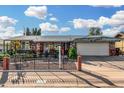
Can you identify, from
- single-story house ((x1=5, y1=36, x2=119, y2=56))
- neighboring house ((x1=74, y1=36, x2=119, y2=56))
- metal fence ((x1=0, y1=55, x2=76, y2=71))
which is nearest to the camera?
metal fence ((x1=0, y1=55, x2=76, y2=71))

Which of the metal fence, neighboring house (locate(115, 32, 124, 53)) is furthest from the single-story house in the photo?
the metal fence

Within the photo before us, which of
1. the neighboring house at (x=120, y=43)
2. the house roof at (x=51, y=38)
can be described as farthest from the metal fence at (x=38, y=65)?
the neighboring house at (x=120, y=43)

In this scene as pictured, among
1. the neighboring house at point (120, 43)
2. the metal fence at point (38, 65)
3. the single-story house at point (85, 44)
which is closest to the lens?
the metal fence at point (38, 65)

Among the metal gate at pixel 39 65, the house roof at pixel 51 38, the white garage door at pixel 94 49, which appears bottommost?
the metal gate at pixel 39 65

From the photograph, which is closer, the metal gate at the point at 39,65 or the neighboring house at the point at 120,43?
the metal gate at the point at 39,65

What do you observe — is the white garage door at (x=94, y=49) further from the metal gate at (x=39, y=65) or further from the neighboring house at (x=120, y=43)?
the metal gate at (x=39, y=65)

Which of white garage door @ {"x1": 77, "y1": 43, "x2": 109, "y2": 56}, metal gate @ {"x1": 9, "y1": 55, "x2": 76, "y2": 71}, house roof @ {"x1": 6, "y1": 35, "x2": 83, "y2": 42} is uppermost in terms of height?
house roof @ {"x1": 6, "y1": 35, "x2": 83, "y2": 42}

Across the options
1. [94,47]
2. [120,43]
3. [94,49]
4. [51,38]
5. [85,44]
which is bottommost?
[94,49]

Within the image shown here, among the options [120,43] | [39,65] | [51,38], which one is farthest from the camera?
[120,43]

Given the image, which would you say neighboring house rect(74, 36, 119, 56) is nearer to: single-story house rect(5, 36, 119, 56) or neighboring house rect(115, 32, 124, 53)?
single-story house rect(5, 36, 119, 56)

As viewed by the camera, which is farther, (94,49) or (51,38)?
(51,38)

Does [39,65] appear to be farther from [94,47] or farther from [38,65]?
[94,47]

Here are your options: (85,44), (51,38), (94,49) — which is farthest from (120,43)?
(51,38)
